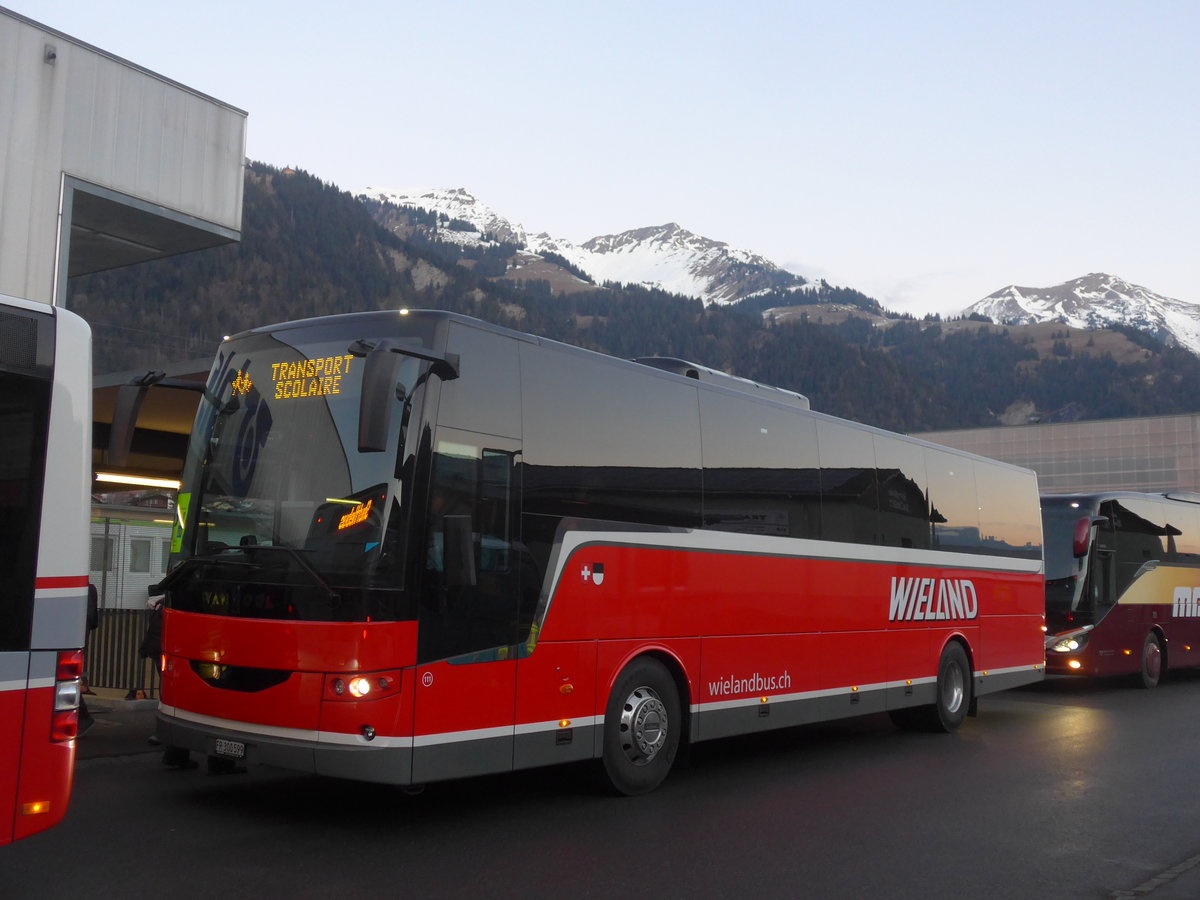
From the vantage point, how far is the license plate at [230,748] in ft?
23.6

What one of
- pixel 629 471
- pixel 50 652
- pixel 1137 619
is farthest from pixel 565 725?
pixel 1137 619

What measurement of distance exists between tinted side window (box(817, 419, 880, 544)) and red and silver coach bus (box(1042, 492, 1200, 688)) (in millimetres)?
7844

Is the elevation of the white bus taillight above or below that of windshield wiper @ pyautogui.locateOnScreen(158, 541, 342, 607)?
below

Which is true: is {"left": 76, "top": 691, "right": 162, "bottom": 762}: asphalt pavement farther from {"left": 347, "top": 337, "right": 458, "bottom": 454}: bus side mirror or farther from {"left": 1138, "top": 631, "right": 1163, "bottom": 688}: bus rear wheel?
{"left": 1138, "top": 631, "right": 1163, "bottom": 688}: bus rear wheel

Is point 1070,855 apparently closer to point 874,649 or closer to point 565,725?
point 565,725

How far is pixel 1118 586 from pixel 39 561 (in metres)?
17.6

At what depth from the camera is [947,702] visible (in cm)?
1347

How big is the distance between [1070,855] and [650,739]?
3.01 meters

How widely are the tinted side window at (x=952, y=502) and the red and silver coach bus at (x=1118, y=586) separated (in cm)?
499

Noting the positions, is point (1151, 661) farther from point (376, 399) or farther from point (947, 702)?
point (376, 399)

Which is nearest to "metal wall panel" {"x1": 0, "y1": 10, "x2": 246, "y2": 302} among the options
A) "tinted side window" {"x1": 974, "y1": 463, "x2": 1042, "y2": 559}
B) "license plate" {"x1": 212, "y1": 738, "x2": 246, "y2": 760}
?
"license plate" {"x1": 212, "y1": 738, "x2": 246, "y2": 760}

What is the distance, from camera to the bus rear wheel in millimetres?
19438

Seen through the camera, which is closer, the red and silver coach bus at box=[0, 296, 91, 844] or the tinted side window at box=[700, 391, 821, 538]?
the red and silver coach bus at box=[0, 296, 91, 844]

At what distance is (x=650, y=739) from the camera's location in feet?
28.8
